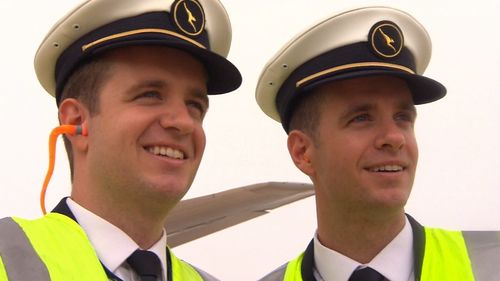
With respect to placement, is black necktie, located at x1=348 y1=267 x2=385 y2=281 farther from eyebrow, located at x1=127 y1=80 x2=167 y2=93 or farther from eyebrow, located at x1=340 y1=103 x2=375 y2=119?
eyebrow, located at x1=127 y1=80 x2=167 y2=93

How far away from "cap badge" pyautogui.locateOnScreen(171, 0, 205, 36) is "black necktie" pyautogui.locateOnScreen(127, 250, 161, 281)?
1033mm

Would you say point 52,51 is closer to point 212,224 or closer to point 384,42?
point 384,42

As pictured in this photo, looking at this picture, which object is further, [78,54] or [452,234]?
[452,234]

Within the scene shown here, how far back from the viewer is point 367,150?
315 centimetres

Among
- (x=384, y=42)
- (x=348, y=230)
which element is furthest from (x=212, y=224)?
(x=384, y=42)

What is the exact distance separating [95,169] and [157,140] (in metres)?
0.31

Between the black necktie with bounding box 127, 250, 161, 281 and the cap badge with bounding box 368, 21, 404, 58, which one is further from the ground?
the cap badge with bounding box 368, 21, 404, 58

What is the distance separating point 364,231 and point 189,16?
1.38 meters

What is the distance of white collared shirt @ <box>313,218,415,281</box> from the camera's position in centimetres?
313

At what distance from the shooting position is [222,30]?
11.0 feet

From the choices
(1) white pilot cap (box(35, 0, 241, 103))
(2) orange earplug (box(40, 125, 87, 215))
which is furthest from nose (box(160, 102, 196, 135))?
(2) orange earplug (box(40, 125, 87, 215))

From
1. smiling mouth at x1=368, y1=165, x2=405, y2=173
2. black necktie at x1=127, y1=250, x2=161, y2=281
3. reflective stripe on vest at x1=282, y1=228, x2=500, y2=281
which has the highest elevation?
smiling mouth at x1=368, y1=165, x2=405, y2=173

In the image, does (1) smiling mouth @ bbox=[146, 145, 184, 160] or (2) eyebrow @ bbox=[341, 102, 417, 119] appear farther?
(2) eyebrow @ bbox=[341, 102, 417, 119]

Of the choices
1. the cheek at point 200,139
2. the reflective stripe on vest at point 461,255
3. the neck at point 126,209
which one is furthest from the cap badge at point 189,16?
the reflective stripe on vest at point 461,255
